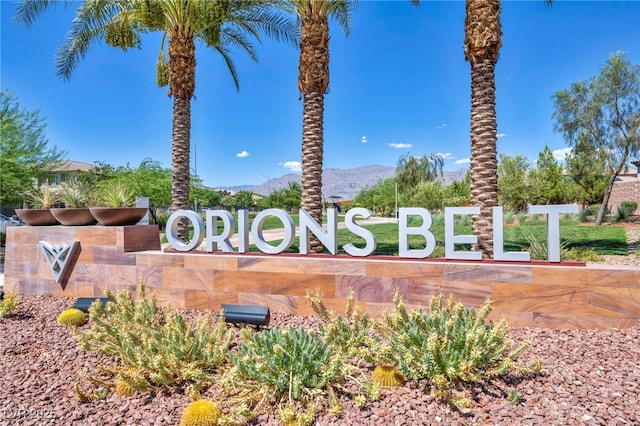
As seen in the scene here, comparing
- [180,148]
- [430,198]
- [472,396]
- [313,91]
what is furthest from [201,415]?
[430,198]

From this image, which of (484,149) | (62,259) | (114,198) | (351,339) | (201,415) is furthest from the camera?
(114,198)

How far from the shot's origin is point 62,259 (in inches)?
352

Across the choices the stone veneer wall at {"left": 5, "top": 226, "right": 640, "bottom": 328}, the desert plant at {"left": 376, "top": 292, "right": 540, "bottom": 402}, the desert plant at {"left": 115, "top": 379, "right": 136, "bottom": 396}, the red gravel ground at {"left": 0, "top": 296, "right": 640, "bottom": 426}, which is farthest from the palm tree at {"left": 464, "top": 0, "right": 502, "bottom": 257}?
the desert plant at {"left": 115, "top": 379, "right": 136, "bottom": 396}

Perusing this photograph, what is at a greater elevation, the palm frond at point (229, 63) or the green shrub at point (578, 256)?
the palm frond at point (229, 63)

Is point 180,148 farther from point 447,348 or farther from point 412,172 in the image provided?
point 412,172

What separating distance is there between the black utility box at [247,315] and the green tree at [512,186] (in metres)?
33.3

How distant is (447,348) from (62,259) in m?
8.07

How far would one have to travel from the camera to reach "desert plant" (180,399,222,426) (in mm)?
3824

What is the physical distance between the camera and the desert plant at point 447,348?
4.14 meters

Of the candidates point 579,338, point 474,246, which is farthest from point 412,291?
point 474,246

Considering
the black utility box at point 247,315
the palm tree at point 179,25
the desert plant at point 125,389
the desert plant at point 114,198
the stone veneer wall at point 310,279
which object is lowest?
the desert plant at point 125,389

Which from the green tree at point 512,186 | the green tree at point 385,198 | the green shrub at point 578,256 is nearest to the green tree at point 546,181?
the green tree at point 512,186

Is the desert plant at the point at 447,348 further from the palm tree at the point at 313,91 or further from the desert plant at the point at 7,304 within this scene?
the desert plant at the point at 7,304

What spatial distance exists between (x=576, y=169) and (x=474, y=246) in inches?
1406
